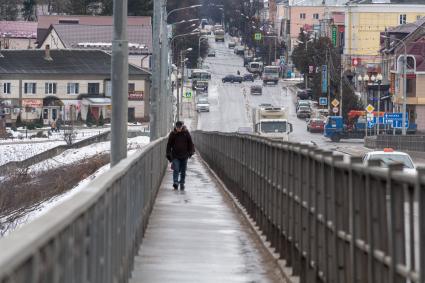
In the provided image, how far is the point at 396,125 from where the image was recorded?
8419 cm

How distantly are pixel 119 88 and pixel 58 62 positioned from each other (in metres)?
101

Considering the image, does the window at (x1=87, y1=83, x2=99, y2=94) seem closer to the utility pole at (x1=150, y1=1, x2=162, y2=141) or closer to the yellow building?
the yellow building

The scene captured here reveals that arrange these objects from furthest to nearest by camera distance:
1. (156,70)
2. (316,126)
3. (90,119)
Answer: (90,119), (316,126), (156,70)

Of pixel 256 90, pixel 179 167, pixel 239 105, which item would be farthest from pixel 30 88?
pixel 179 167

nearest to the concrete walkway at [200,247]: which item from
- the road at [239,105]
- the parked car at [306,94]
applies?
the road at [239,105]

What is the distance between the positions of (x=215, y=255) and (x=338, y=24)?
139951 mm

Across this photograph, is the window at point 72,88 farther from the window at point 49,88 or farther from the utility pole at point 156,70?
the utility pole at point 156,70

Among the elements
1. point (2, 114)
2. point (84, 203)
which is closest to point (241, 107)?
point (2, 114)

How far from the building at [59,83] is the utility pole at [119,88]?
320 feet

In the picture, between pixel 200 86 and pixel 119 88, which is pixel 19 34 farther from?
pixel 119 88

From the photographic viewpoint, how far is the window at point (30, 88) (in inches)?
4626

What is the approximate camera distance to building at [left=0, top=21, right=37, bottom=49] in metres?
152

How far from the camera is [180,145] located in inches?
1219

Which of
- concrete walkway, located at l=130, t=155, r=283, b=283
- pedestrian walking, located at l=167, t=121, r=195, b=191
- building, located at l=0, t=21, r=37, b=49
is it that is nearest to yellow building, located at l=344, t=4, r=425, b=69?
building, located at l=0, t=21, r=37, b=49
